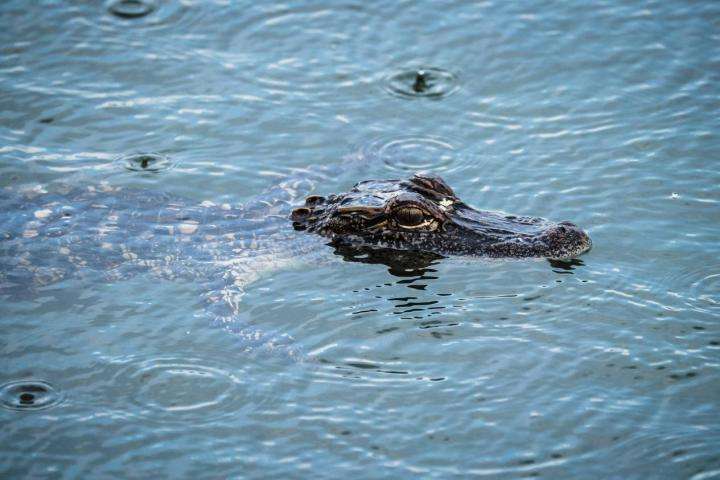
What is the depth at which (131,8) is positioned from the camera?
44.6 ft

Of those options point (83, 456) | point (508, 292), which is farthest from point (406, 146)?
point (83, 456)

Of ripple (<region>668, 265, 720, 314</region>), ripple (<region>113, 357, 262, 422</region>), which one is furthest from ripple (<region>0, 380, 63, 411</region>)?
ripple (<region>668, 265, 720, 314</region>)

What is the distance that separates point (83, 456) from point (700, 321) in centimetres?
531

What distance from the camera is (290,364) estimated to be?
8008 millimetres

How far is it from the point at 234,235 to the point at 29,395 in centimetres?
292

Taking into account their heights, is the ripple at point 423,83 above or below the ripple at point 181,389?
above

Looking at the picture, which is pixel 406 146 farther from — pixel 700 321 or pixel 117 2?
pixel 117 2

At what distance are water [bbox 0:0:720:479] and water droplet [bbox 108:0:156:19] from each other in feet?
0.21

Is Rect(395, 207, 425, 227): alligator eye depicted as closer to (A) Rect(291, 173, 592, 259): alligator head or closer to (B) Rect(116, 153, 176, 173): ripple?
(A) Rect(291, 173, 592, 259): alligator head

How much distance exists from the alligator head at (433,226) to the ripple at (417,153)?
1.13 meters

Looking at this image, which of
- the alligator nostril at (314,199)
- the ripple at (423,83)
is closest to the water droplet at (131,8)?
the ripple at (423,83)

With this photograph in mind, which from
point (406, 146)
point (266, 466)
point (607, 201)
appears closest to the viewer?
point (266, 466)

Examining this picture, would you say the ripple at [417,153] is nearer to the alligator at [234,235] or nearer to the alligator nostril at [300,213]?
A: the alligator at [234,235]

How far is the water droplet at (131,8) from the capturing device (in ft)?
44.3
